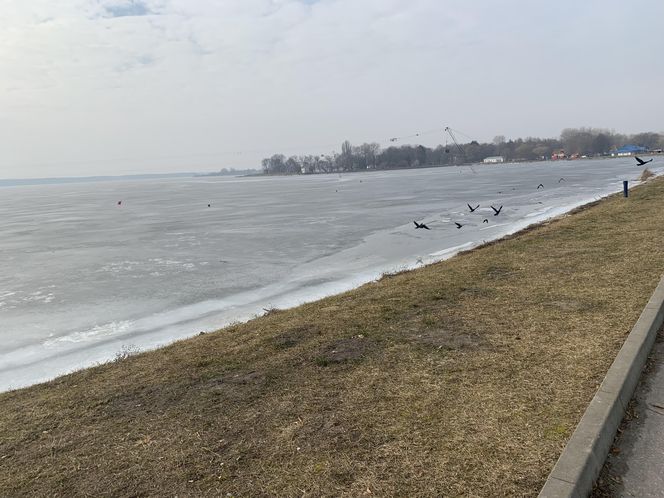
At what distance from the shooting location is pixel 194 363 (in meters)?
5.41

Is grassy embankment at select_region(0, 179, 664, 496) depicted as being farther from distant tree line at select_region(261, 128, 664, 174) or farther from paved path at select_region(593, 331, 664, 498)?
distant tree line at select_region(261, 128, 664, 174)

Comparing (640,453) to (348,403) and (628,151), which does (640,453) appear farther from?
(628,151)

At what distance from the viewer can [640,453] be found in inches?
115

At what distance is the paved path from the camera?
8.66 ft

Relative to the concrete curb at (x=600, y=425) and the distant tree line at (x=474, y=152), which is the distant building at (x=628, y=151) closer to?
the distant tree line at (x=474, y=152)

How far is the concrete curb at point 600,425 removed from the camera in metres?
2.56

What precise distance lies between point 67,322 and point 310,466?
795 cm

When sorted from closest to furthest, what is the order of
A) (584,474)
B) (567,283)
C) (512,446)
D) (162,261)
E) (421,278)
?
(584,474)
(512,446)
(567,283)
(421,278)
(162,261)

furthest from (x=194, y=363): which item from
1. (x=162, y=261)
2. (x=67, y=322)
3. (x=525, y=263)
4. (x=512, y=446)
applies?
(x=162, y=261)

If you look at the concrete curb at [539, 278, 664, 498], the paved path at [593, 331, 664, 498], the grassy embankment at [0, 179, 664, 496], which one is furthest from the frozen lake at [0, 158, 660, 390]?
the paved path at [593, 331, 664, 498]

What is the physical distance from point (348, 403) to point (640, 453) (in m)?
1.97

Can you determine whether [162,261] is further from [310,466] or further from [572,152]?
[572,152]

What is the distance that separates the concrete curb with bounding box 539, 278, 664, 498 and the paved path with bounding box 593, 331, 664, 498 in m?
0.05

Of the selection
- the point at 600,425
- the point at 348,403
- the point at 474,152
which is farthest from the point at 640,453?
the point at 474,152
